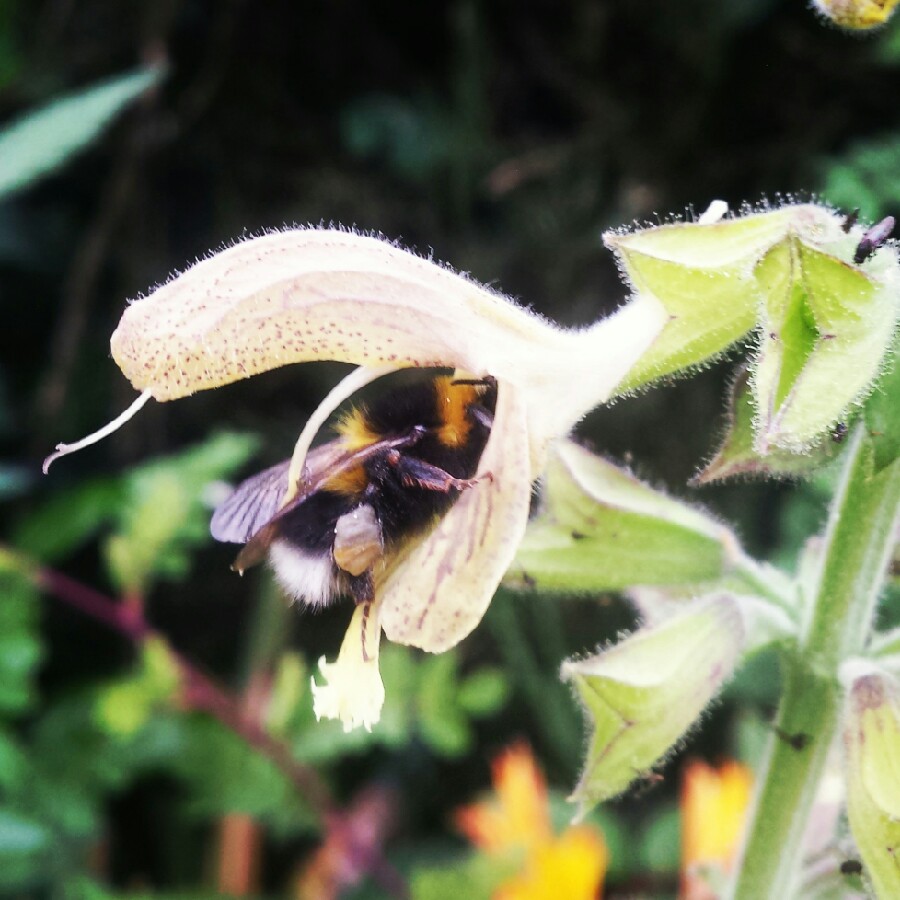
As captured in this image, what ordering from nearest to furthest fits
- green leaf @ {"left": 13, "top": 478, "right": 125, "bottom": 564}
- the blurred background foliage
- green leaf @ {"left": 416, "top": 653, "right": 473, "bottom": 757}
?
green leaf @ {"left": 416, "top": 653, "right": 473, "bottom": 757}, green leaf @ {"left": 13, "top": 478, "right": 125, "bottom": 564}, the blurred background foliage

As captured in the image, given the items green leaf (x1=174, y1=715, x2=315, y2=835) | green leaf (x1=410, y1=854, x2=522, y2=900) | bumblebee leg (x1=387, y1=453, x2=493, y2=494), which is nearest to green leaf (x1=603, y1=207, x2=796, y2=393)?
bumblebee leg (x1=387, y1=453, x2=493, y2=494)


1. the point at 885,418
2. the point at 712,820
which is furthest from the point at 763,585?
the point at 712,820

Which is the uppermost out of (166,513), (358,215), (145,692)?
(358,215)

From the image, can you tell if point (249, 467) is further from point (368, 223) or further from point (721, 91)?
point (721, 91)

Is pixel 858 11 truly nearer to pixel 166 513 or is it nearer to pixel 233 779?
pixel 166 513

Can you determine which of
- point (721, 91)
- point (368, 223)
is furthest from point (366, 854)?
point (721, 91)

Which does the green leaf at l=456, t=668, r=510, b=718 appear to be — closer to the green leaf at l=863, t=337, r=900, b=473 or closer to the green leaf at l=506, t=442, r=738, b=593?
the green leaf at l=506, t=442, r=738, b=593
